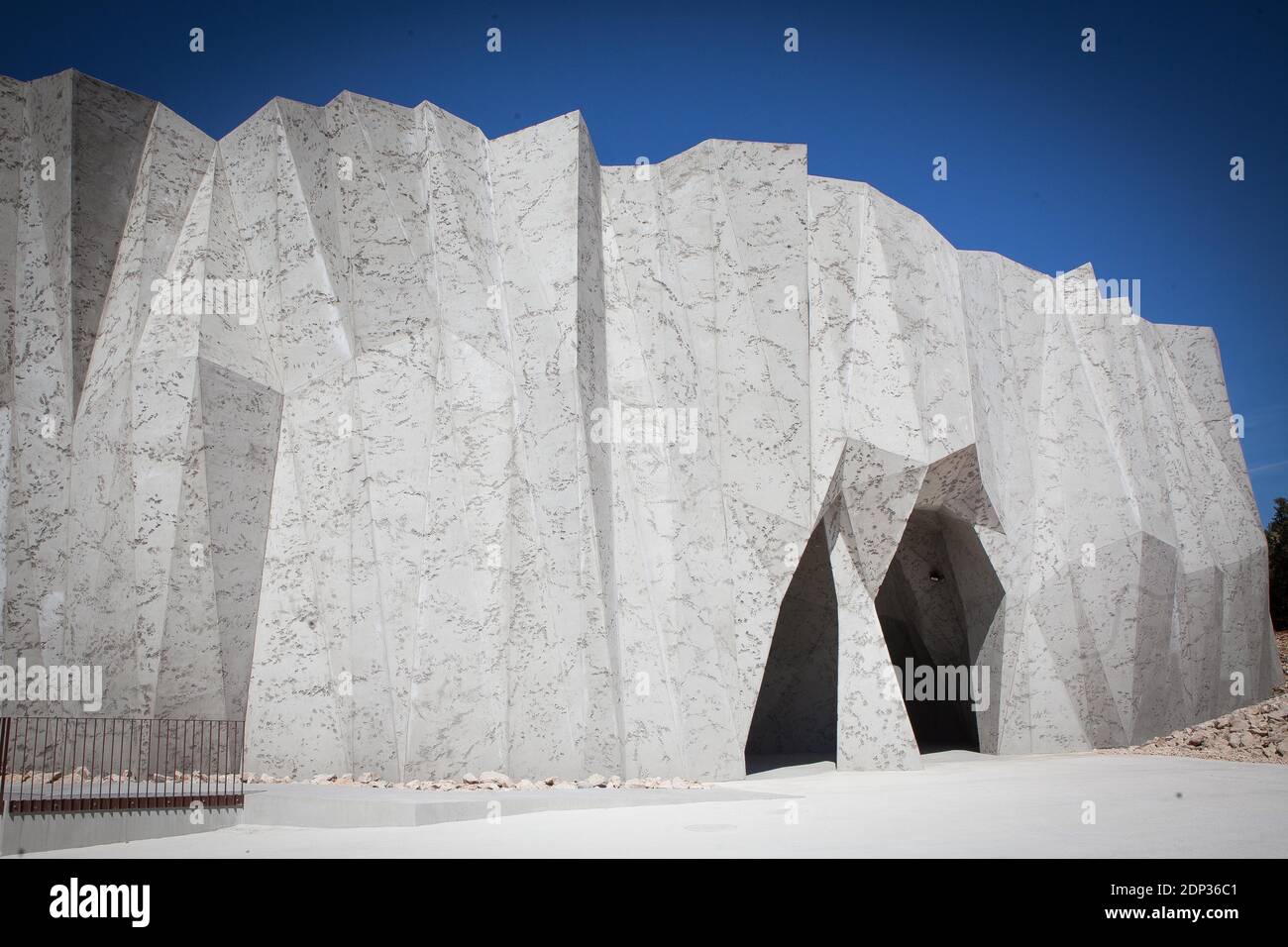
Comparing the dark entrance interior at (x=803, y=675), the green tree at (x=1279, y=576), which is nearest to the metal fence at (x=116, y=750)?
the dark entrance interior at (x=803, y=675)

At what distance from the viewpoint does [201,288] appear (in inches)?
631

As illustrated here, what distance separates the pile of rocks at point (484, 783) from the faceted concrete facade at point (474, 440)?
273 millimetres

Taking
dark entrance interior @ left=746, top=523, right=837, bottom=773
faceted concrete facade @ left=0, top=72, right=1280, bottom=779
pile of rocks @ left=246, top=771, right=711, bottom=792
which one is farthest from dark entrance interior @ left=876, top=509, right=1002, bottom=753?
pile of rocks @ left=246, top=771, right=711, bottom=792

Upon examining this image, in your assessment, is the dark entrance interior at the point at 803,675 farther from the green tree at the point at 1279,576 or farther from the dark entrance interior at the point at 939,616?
the green tree at the point at 1279,576

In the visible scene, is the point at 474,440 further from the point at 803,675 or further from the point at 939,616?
the point at 939,616

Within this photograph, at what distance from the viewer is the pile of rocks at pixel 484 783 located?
13695 millimetres

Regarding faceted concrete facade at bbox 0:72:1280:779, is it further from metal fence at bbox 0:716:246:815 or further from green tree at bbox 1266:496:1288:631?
green tree at bbox 1266:496:1288:631

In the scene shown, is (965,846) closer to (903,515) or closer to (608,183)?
(903,515)

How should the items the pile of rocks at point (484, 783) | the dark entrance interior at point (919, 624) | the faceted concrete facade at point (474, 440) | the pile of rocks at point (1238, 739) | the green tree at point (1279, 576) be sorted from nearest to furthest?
the pile of rocks at point (484, 783) → the faceted concrete facade at point (474, 440) → the pile of rocks at point (1238, 739) → the dark entrance interior at point (919, 624) → the green tree at point (1279, 576)

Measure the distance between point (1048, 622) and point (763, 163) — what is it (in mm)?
10112

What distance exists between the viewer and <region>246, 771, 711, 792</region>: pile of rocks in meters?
13.7

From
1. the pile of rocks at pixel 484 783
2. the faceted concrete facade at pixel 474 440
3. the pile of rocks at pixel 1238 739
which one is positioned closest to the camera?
the pile of rocks at pixel 484 783

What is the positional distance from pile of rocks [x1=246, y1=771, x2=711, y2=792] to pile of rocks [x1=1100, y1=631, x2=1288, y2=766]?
984 centimetres
